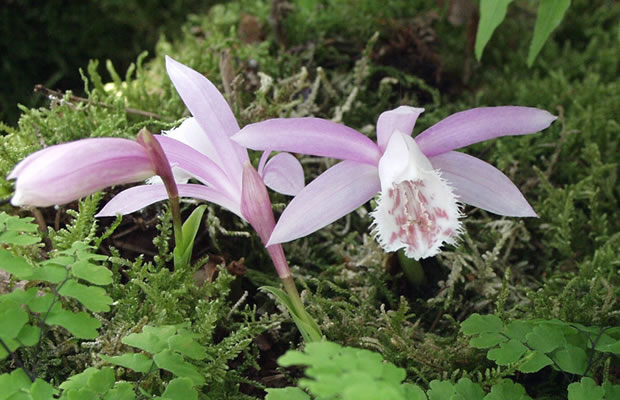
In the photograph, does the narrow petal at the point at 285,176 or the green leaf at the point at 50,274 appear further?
the narrow petal at the point at 285,176

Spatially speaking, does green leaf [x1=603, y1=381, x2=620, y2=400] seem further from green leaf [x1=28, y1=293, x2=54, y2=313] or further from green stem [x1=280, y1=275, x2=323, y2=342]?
green leaf [x1=28, y1=293, x2=54, y2=313]

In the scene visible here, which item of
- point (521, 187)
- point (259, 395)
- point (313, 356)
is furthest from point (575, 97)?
point (313, 356)

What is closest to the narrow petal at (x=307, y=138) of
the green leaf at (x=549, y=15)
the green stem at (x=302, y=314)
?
the green stem at (x=302, y=314)

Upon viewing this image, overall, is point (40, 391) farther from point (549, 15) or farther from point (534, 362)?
point (549, 15)

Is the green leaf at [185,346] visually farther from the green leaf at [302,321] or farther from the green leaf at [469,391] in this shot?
the green leaf at [469,391]

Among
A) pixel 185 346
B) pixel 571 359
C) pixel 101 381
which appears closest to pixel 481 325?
pixel 571 359

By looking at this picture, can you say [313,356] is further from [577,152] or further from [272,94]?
[577,152]

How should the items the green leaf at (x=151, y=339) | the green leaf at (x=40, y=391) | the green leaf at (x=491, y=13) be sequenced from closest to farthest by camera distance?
the green leaf at (x=40, y=391), the green leaf at (x=151, y=339), the green leaf at (x=491, y=13)
